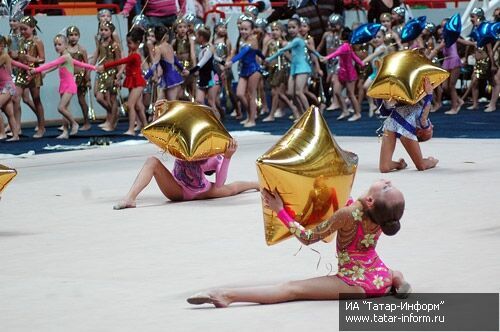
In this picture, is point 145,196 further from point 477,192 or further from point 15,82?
point 15,82

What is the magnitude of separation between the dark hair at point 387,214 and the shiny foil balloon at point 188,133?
3.59 meters

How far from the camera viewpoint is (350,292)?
5.39 metres

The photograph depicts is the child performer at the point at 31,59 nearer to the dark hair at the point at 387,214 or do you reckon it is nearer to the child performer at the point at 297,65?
the child performer at the point at 297,65

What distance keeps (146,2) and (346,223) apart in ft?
45.2

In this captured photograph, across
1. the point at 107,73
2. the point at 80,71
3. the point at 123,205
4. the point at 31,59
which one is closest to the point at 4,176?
the point at 123,205

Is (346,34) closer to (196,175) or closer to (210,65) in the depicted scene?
(210,65)

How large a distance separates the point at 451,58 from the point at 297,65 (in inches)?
96.2

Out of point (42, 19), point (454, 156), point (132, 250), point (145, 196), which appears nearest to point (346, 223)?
point (132, 250)

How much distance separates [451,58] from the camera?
17984mm

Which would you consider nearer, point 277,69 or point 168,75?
point 168,75

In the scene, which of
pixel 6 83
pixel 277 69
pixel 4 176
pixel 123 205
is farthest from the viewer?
pixel 277 69

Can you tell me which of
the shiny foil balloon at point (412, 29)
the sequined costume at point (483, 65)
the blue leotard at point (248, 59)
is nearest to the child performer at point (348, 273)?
the blue leotard at point (248, 59)

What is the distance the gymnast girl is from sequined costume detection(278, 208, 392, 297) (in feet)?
33.8

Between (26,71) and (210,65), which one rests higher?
(26,71)
